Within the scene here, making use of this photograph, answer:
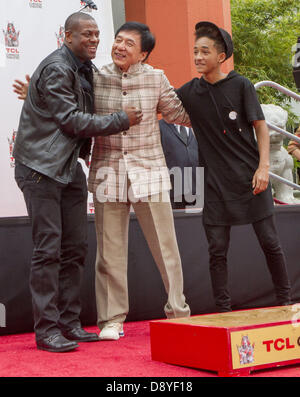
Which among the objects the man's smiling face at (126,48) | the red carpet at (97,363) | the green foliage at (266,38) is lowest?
the red carpet at (97,363)

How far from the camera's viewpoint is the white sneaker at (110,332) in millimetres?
3176

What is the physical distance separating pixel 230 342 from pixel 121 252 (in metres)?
1.18

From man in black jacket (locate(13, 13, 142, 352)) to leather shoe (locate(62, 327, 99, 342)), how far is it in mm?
58

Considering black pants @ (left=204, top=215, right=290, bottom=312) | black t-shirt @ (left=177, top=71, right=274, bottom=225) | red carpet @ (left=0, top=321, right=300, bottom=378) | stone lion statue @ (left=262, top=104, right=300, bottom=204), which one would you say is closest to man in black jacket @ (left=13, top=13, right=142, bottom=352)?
red carpet @ (left=0, top=321, right=300, bottom=378)

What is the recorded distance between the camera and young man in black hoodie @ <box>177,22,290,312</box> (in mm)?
3076

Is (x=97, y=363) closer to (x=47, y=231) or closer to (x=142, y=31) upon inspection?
(x=47, y=231)

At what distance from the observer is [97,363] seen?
254cm

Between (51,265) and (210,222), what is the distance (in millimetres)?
785

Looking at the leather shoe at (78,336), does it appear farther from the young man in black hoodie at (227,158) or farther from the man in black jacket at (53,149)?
the young man in black hoodie at (227,158)

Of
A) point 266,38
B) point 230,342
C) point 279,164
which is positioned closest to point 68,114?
point 230,342

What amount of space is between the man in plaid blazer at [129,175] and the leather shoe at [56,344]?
361mm

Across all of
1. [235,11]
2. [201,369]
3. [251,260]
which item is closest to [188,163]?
[251,260]

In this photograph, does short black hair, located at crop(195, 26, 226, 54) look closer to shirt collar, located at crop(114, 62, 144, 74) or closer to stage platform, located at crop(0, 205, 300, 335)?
shirt collar, located at crop(114, 62, 144, 74)

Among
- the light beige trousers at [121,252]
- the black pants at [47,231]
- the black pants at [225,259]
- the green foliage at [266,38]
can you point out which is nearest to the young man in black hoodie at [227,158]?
the black pants at [225,259]
